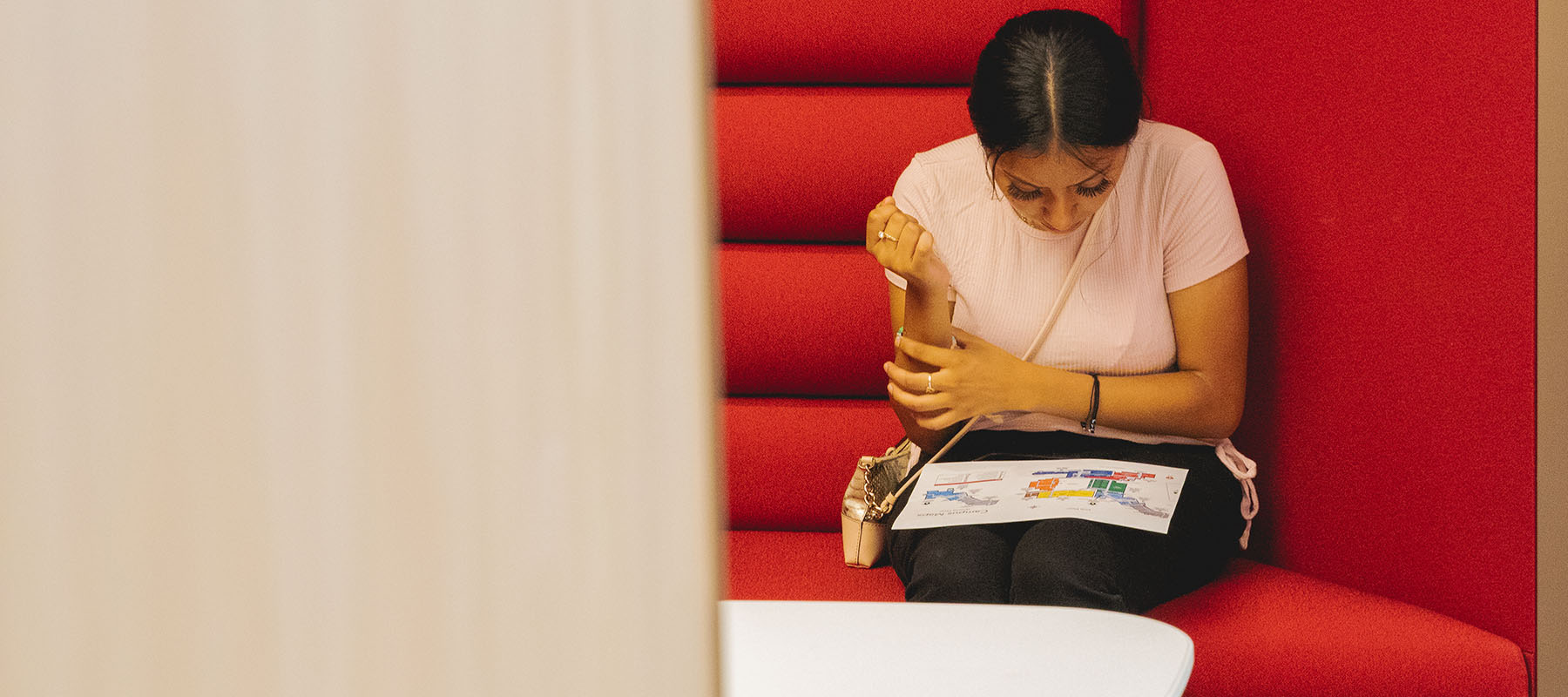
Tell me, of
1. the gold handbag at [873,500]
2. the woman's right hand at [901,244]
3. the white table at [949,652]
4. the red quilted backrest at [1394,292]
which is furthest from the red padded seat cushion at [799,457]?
the white table at [949,652]

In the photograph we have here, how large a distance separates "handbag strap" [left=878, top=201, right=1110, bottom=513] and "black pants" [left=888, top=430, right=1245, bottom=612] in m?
0.04

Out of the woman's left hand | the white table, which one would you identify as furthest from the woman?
the white table

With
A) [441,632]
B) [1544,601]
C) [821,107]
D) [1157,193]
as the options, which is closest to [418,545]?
[441,632]

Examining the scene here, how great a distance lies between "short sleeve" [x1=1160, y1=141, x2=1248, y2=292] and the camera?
1.27m

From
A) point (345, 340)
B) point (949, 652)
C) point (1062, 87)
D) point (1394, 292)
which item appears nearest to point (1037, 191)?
point (1062, 87)

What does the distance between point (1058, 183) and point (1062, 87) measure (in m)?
0.10

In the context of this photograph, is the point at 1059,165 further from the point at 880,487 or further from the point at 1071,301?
the point at 880,487

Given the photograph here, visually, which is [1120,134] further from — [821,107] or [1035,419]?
[821,107]

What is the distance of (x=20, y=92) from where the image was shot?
0.18ft

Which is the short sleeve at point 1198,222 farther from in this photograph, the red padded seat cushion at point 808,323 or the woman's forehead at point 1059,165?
the red padded seat cushion at point 808,323

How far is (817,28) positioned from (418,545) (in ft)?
5.32

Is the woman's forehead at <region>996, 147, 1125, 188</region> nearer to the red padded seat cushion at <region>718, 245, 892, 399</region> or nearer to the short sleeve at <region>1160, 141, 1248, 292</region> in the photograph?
the short sleeve at <region>1160, 141, 1248, 292</region>

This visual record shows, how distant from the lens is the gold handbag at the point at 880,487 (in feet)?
4.21

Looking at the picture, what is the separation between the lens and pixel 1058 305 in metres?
1.29
